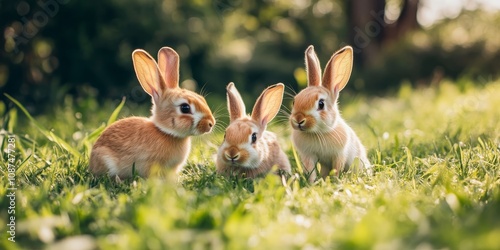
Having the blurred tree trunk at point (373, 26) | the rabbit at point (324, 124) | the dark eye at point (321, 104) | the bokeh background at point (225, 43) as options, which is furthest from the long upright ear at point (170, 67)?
the blurred tree trunk at point (373, 26)

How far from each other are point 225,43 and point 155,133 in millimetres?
10205

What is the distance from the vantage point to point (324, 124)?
4.25m

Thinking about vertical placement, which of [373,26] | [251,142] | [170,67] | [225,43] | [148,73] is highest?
[373,26]

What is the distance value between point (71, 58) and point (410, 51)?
7.90 metres

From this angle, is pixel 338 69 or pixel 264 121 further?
pixel 338 69

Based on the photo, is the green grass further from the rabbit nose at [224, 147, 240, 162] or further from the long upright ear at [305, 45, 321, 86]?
the long upright ear at [305, 45, 321, 86]

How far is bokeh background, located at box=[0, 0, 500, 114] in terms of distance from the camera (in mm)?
9477

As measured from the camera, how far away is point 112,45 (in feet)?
34.0

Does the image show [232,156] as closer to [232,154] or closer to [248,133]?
[232,154]

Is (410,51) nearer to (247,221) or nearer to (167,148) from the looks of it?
(167,148)

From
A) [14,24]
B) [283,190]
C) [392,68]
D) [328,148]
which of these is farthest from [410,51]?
[283,190]

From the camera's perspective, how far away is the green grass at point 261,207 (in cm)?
267

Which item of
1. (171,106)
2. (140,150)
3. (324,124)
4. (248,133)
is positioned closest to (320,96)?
(324,124)

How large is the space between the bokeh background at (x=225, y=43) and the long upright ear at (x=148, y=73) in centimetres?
228
